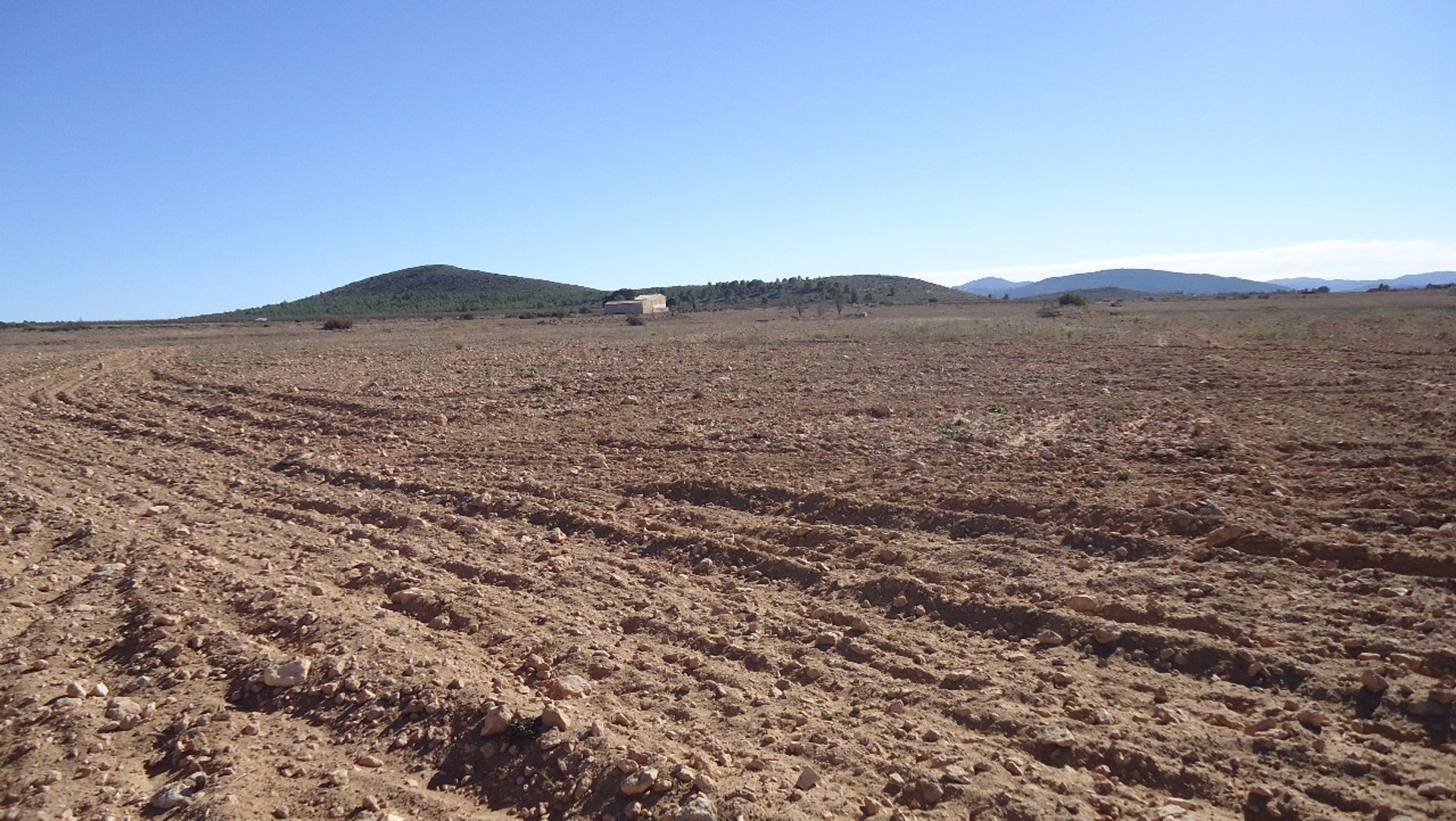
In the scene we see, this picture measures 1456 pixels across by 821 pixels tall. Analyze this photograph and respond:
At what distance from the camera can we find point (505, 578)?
6965 mm

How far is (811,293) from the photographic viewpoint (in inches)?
4013

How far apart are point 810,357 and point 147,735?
1990 centimetres

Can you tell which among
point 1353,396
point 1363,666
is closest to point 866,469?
point 1363,666

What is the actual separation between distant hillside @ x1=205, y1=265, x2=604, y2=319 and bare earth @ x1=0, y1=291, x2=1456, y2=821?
3611 inches

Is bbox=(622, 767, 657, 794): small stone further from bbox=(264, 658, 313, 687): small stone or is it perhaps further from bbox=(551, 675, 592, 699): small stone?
bbox=(264, 658, 313, 687): small stone

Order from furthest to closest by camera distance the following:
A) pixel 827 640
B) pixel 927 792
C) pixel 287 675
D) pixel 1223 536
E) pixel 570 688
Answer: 1. pixel 1223 536
2. pixel 827 640
3. pixel 287 675
4. pixel 570 688
5. pixel 927 792

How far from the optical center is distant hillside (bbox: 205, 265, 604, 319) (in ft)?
361

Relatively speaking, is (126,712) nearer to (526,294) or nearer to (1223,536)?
(1223,536)

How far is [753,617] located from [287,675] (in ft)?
9.31

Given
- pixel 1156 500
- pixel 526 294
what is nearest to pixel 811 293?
pixel 526 294

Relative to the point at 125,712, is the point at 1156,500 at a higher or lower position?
higher

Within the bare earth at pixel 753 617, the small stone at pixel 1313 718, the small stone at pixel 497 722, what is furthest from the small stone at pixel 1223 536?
the small stone at pixel 497 722

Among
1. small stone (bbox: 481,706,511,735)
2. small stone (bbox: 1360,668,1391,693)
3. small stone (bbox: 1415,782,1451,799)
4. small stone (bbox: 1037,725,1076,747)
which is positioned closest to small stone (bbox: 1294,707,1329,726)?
small stone (bbox: 1360,668,1391,693)

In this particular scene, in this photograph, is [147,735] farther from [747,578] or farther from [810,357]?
[810,357]
